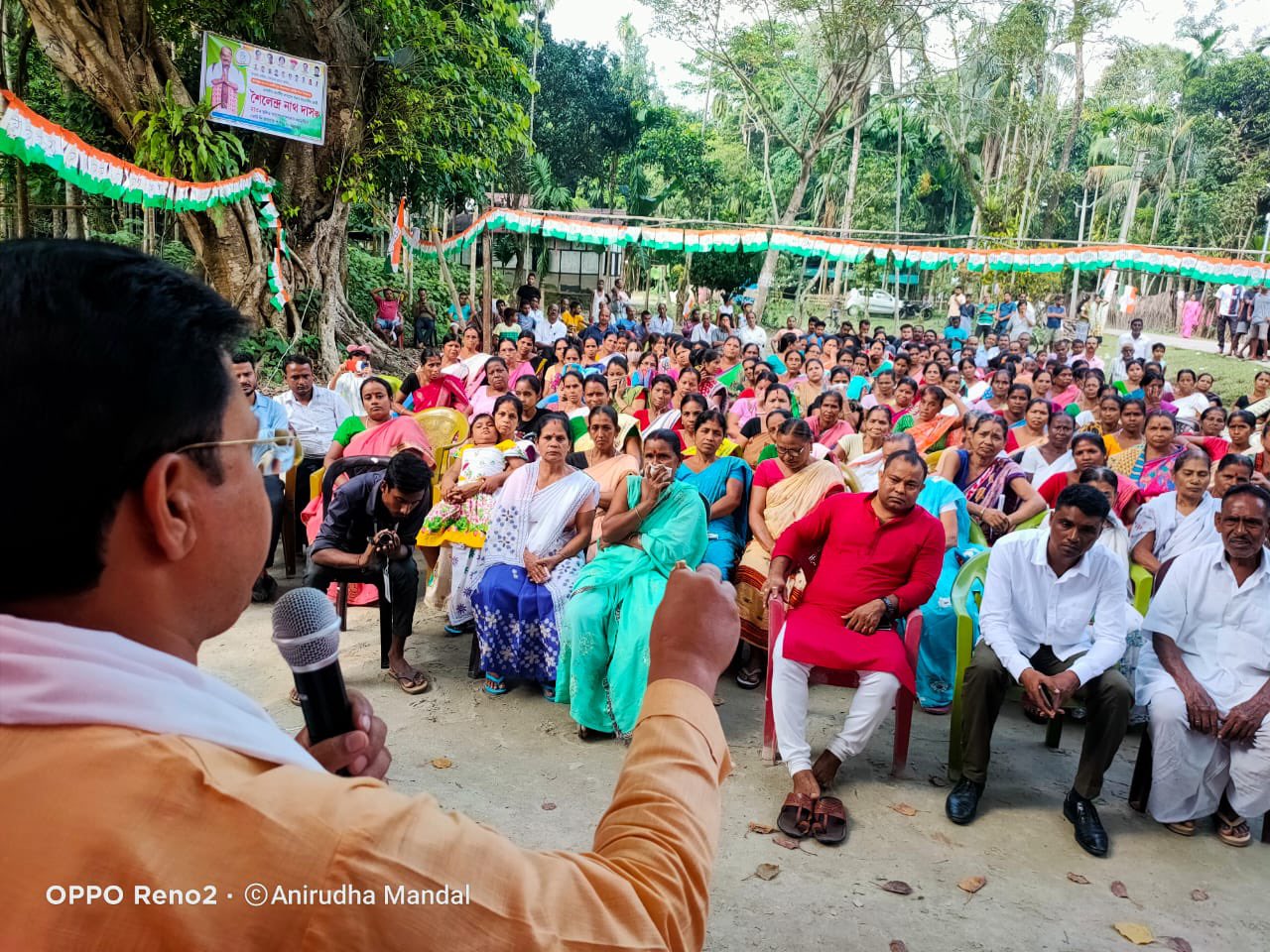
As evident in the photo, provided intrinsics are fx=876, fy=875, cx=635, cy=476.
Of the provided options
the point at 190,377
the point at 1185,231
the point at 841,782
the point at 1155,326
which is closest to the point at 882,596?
the point at 841,782

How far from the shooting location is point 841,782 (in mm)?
3605

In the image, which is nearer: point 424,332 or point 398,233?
point 398,233

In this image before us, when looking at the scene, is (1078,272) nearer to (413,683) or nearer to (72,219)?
(72,219)

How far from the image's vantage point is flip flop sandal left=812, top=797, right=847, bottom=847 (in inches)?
123

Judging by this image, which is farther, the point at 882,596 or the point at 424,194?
the point at 424,194

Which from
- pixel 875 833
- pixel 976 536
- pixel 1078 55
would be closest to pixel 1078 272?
pixel 1078 55

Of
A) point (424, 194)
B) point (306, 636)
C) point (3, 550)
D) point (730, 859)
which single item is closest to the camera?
point (3, 550)

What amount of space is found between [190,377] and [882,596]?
3.34m

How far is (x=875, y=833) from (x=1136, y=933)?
849mm

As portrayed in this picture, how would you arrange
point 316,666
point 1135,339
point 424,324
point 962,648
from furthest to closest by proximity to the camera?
1. point 424,324
2. point 1135,339
3. point 962,648
4. point 316,666

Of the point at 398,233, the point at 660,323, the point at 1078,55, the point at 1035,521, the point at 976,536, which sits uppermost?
the point at 1078,55

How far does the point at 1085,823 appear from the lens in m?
3.22

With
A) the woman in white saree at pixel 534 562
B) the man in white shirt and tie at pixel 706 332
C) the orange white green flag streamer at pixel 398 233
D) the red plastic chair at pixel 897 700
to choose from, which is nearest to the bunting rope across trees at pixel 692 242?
the orange white green flag streamer at pixel 398 233

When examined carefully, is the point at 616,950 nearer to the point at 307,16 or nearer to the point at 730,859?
the point at 730,859
